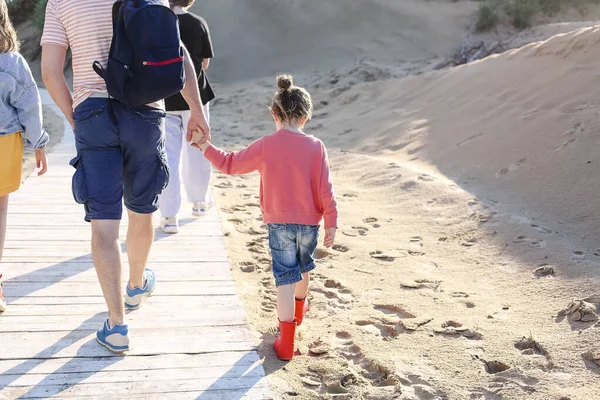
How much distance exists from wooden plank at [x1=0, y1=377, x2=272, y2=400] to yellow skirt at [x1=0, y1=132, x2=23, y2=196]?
113cm

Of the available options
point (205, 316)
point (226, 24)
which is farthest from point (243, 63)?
point (205, 316)

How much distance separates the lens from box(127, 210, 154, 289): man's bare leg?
331 centimetres

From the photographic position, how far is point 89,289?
392cm

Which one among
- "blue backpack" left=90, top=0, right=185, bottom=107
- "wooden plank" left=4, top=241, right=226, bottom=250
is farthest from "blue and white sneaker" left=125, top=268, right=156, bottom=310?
"blue backpack" left=90, top=0, right=185, bottom=107

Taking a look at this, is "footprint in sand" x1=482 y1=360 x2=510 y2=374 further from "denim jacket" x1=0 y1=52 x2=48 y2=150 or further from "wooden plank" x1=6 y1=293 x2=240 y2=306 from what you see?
"denim jacket" x1=0 y1=52 x2=48 y2=150

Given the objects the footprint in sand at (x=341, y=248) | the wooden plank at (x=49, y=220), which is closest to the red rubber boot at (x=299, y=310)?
the footprint in sand at (x=341, y=248)

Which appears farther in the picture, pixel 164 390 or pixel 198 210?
pixel 198 210

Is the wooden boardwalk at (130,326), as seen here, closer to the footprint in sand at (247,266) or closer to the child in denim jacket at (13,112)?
the footprint in sand at (247,266)

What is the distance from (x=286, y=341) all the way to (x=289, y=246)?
46 cm

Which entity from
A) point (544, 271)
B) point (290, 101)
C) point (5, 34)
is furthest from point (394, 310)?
point (5, 34)

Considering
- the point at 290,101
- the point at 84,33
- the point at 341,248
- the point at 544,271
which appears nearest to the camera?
the point at 84,33

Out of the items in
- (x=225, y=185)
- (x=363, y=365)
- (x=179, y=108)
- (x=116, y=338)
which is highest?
(x=179, y=108)

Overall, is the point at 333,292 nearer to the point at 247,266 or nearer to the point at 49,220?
the point at 247,266

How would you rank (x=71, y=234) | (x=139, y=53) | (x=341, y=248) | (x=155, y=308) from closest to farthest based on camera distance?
(x=139, y=53), (x=155, y=308), (x=71, y=234), (x=341, y=248)
